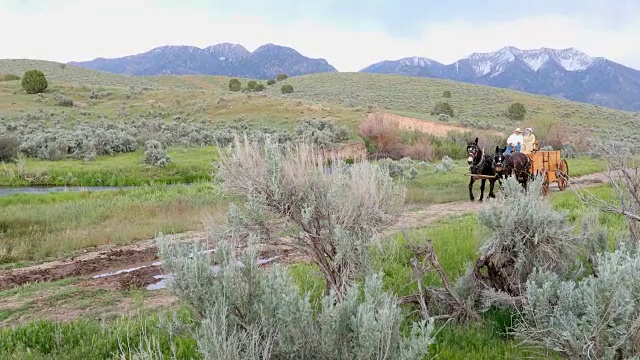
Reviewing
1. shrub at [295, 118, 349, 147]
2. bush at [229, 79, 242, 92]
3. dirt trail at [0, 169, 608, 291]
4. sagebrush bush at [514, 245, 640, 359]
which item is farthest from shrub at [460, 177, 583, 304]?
Answer: bush at [229, 79, 242, 92]

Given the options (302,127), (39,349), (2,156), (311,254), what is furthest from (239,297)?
(302,127)

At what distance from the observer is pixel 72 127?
3500 cm

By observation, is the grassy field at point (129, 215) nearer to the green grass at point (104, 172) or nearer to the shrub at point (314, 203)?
the green grass at point (104, 172)

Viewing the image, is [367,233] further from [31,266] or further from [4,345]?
[31,266]

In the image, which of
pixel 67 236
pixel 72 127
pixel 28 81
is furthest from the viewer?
pixel 28 81

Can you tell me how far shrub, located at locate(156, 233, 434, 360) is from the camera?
319cm

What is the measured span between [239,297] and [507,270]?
3.59 metres

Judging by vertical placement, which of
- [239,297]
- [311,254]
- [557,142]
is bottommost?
[557,142]

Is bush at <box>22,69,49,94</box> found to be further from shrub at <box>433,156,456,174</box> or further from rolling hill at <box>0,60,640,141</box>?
shrub at <box>433,156,456,174</box>

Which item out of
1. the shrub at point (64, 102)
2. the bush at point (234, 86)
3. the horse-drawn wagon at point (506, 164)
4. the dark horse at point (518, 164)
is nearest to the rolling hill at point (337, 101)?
the bush at point (234, 86)

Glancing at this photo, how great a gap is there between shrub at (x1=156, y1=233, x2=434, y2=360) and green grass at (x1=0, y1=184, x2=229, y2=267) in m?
7.58

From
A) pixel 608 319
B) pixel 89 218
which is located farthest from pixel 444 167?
pixel 608 319

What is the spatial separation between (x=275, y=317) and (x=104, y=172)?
21.3 m

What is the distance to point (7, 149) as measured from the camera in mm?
24469
